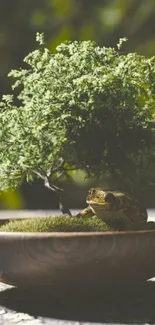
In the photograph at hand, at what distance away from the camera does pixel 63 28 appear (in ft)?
8.23

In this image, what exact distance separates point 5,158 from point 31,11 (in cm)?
143

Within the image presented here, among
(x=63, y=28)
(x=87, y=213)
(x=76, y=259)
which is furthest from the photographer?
(x=63, y=28)

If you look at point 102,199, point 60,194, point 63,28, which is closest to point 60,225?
point 102,199

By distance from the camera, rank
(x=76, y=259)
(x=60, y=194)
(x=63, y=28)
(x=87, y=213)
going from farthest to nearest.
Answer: (x=63, y=28)
(x=60, y=194)
(x=87, y=213)
(x=76, y=259)

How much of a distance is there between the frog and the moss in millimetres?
19

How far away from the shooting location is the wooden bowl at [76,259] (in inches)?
42.7

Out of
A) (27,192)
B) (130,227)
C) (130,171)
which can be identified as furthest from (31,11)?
(130,227)

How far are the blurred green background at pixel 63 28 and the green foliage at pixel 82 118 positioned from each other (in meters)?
1.00

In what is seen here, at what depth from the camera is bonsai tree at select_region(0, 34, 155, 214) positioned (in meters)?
1.27

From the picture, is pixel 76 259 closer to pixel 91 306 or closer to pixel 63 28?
pixel 91 306

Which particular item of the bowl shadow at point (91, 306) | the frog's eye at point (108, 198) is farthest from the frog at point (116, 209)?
the bowl shadow at point (91, 306)

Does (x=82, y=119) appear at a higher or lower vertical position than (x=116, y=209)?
higher

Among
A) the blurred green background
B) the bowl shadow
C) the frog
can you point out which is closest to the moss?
the frog

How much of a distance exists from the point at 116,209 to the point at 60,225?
11 centimetres
